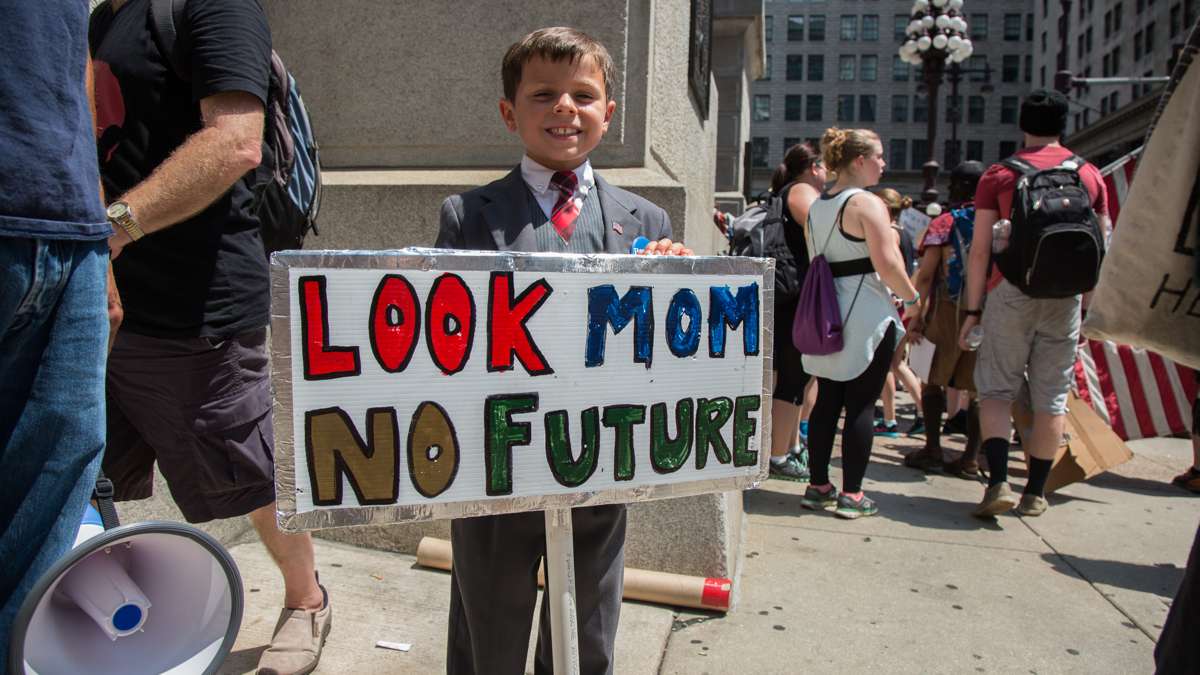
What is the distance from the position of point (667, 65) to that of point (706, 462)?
245 cm

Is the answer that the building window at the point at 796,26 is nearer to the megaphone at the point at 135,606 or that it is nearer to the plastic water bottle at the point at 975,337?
the plastic water bottle at the point at 975,337

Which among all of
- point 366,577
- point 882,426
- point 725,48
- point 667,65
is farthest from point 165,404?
point 725,48

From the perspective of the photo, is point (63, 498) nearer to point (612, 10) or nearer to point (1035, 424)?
point (612, 10)

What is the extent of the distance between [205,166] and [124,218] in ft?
0.75

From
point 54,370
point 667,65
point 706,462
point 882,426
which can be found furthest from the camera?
point 882,426

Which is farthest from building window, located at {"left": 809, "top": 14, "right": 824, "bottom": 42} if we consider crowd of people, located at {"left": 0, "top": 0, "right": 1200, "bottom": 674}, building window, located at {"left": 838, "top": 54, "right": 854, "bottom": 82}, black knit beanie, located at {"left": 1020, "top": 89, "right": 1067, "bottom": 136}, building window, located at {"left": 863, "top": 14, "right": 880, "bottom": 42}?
crowd of people, located at {"left": 0, "top": 0, "right": 1200, "bottom": 674}

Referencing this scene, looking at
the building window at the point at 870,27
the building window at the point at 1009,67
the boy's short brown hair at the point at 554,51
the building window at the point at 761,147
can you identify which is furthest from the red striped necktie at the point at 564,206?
the building window at the point at 1009,67

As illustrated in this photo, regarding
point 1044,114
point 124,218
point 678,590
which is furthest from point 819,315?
point 124,218

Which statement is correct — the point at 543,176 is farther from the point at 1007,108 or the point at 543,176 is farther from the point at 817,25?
the point at 1007,108

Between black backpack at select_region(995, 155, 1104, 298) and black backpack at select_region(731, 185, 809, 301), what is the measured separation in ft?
3.64

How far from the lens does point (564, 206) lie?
195cm

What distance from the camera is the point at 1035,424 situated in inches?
170

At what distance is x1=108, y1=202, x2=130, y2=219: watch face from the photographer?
1.87 metres

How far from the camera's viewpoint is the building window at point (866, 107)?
76.8 meters
